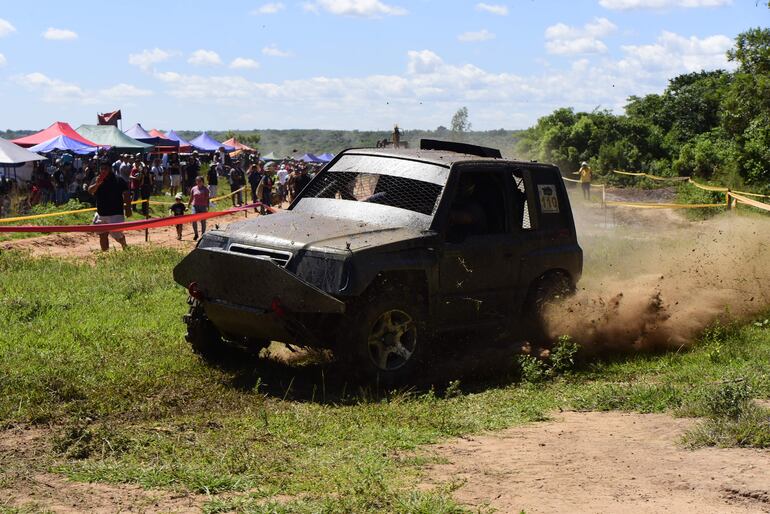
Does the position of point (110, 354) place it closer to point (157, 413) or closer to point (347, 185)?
point (157, 413)

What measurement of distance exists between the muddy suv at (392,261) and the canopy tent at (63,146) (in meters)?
27.0

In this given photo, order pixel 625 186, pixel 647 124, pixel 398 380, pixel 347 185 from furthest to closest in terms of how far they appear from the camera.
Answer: pixel 647 124 < pixel 625 186 < pixel 347 185 < pixel 398 380

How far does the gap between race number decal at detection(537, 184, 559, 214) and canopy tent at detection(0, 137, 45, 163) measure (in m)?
20.3

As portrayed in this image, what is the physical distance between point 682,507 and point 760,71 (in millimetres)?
25775

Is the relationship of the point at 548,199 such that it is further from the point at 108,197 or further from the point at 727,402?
the point at 108,197

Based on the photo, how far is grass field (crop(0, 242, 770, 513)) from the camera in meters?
5.57

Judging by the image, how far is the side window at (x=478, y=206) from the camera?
891cm

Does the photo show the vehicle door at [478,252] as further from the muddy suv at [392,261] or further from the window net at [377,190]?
the window net at [377,190]

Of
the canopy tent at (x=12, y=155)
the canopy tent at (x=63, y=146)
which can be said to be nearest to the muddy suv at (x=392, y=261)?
the canopy tent at (x=12, y=155)

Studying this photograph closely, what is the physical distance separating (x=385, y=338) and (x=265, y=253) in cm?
117

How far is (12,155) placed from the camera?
27.3 meters

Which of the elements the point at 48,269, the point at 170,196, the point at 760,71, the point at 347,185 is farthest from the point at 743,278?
the point at 170,196

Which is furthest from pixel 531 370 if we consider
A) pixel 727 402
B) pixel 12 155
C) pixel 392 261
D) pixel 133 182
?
pixel 133 182

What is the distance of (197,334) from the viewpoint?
28.5 ft
